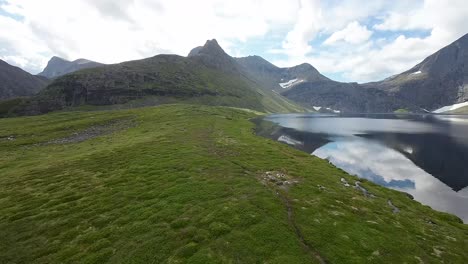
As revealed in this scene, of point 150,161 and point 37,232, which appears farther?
point 150,161

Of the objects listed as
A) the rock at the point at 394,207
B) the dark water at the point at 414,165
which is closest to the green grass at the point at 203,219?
the rock at the point at 394,207

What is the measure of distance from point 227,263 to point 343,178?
34722 millimetres

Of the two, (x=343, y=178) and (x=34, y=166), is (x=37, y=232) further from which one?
(x=343, y=178)

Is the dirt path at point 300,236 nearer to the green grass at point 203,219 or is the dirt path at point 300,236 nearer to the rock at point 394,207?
the green grass at point 203,219

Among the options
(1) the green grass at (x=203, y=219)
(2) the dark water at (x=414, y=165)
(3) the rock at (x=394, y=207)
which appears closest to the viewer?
(1) the green grass at (x=203, y=219)

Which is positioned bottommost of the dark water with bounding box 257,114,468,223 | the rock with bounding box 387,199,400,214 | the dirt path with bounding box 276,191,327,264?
the dark water with bounding box 257,114,468,223

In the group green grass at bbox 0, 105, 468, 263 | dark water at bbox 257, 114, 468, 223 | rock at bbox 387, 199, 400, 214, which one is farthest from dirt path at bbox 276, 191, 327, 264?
dark water at bbox 257, 114, 468, 223

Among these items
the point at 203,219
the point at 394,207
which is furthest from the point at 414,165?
the point at 203,219

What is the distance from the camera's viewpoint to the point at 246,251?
852 inches

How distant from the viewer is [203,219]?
87.7ft

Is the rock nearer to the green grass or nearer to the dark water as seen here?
the green grass

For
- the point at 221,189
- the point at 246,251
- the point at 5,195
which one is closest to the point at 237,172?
the point at 221,189

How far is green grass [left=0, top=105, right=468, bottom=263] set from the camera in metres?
21.9

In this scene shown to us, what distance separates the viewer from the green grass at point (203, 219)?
21.9 metres
